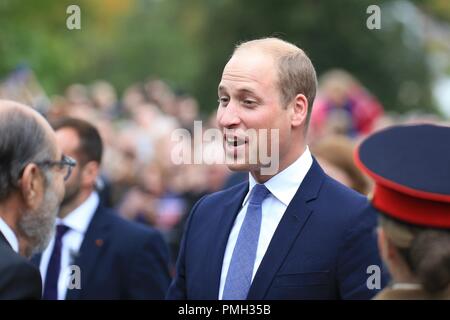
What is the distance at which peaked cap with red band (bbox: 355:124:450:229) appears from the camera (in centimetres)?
373

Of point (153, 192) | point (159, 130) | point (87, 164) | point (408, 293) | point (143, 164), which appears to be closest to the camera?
point (408, 293)

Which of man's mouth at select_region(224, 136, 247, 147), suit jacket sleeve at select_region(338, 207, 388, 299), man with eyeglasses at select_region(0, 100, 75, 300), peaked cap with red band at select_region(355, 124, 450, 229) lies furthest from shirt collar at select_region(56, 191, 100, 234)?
peaked cap with red band at select_region(355, 124, 450, 229)

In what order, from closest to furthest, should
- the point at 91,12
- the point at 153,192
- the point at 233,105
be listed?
the point at 233,105 < the point at 153,192 < the point at 91,12

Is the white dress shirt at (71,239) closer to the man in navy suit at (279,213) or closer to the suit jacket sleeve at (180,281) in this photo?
the suit jacket sleeve at (180,281)

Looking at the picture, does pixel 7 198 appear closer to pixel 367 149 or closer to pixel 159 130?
pixel 367 149

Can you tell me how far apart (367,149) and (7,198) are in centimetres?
182

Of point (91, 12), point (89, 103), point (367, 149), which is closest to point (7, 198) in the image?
point (367, 149)

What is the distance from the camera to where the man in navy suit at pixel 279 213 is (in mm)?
4508

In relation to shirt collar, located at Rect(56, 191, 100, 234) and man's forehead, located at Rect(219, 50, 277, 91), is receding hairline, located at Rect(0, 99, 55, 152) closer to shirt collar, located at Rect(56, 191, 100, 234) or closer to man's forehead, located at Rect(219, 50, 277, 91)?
man's forehead, located at Rect(219, 50, 277, 91)

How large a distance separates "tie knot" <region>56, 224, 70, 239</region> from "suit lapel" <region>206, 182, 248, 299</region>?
1.99 meters

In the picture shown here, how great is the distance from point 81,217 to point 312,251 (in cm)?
259

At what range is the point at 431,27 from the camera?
5588 cm

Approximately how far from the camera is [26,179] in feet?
16.1

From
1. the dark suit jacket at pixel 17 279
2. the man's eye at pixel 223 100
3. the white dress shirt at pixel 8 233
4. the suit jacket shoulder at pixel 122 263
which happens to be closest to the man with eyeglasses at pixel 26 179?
the white dress shirt at pixel 8 233
